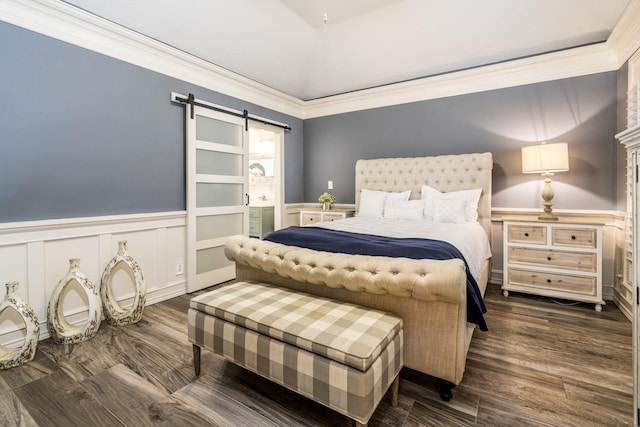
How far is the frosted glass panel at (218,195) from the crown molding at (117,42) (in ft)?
3.53

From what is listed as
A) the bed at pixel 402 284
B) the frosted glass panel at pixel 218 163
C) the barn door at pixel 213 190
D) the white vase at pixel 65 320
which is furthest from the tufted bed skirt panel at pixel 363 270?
the frosted glass panel at pixel 218 163

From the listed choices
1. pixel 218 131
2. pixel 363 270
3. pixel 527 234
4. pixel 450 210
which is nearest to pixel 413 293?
pixel 363 270

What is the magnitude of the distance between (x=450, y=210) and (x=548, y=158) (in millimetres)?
1045

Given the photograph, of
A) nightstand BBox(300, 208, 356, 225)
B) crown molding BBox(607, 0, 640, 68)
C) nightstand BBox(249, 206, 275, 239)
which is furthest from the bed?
nightstand BBox(249, 206, 275, 239)

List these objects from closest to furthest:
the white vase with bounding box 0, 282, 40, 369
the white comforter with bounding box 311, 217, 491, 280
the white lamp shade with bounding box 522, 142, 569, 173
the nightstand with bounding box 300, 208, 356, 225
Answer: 1. the white vase with bounding box 0, 282, 40, 369
2. the white comforter with bounding box 311, 217, 491, 280
3. the white lamp shade with bounding box 522, 142, 569, 173
4. the nightstand with bounding box 300, 208, 356, 225

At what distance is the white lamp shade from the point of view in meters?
2.95

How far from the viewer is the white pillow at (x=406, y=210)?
3.44 metres

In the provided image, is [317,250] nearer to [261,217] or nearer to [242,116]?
[242,116]

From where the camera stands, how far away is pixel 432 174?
12.5ft

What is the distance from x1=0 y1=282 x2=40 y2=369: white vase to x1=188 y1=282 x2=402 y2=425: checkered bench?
3.81 ft

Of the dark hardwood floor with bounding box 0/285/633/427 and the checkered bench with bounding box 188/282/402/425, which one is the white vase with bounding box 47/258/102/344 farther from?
the checkered bench with bounding box 188/282/402/425

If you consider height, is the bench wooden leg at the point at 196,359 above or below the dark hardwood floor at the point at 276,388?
above

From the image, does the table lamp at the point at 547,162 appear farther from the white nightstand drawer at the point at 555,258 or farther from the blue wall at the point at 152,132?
the white nightstand drawer at the point at 555,258

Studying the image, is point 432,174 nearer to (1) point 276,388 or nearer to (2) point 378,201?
(2) point 378,201
